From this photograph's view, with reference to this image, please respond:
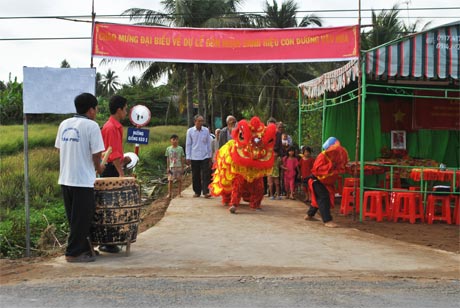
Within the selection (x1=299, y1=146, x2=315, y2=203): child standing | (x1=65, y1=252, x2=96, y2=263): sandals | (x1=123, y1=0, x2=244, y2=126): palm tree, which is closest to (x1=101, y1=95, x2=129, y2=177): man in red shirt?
(x1=65, y1=252, x2=96, y2=263): sandals

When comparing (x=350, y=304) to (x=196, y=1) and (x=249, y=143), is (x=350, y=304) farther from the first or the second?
(x=196, y=1)

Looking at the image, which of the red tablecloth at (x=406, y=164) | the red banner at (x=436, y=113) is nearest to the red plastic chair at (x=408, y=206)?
the red tablecloth at (x=406, y=164)

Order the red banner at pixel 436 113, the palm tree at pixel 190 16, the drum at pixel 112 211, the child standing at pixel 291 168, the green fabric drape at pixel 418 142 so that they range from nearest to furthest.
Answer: the drum at pixel 112 211, the child standing at pixel 291 168, the red banner at pixel 436 113, the green fabric drape at pixel 418 142, the palm tree at pixel 190 16

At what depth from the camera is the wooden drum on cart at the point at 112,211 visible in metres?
6.03

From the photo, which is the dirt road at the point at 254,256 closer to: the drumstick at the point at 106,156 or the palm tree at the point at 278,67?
the drumstick at the point at 106,156

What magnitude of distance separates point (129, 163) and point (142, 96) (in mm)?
45965

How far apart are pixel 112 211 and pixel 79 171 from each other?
583 millimetres

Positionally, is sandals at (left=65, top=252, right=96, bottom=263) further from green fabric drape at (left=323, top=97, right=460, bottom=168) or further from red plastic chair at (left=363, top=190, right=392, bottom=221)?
green fabric drape at (left=323, top=97, right=460, bottom=168)

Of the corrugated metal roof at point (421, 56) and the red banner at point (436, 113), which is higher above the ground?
the corrugated metal roof at point (421, 56)

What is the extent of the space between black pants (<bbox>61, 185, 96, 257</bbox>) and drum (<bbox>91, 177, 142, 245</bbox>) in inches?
4.8

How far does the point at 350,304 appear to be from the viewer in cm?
459

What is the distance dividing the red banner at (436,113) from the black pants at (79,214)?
859 centimetres

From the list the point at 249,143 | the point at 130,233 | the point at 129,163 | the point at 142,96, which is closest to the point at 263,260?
the point at 130,233

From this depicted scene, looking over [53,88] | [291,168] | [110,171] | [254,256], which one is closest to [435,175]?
[291,168]
